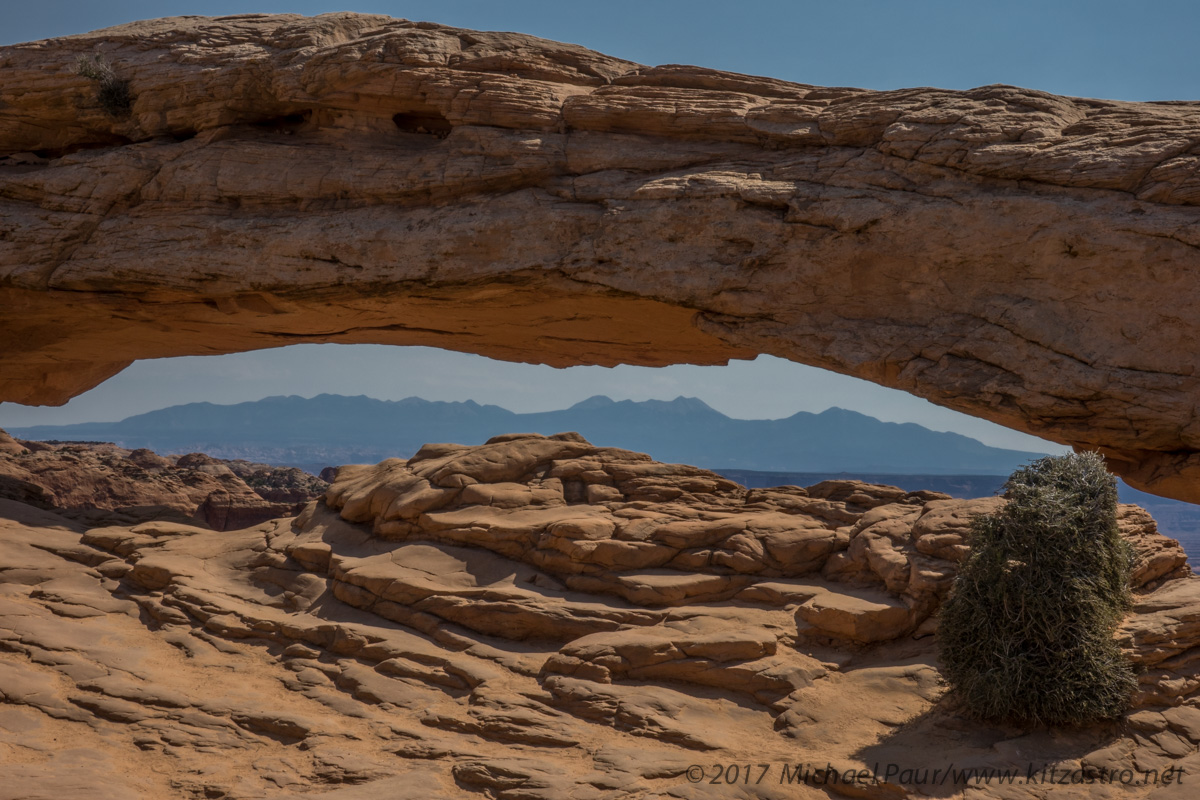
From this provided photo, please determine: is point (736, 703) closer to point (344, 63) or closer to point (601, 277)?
point (601, 277)

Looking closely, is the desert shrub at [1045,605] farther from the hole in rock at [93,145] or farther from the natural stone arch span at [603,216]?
the hole in rock at [93,145]

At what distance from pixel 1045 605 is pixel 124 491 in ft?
88.5

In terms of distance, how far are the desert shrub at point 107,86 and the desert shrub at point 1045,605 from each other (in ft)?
63.7

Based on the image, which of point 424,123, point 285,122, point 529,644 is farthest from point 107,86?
point 529,644

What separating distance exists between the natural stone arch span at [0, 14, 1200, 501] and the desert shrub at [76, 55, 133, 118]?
9cm

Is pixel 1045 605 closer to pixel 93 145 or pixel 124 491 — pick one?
pixel 93 145

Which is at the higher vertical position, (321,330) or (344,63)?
(344,63)

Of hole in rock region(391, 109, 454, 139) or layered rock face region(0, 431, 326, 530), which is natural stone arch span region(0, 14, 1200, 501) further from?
layered rock face region(0, 431, 326, 530)

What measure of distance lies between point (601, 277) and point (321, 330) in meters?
8.51

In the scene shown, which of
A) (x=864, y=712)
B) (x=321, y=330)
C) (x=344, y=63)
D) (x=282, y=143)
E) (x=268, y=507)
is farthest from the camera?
(x=268, y=507)

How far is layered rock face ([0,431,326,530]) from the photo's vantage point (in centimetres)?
2262

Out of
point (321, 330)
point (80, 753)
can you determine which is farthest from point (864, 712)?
point (321, 330)

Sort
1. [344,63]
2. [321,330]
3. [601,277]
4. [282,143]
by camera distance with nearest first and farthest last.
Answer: [601,277], [344,63], [282,143], [321,330]

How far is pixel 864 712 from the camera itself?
505 inches
